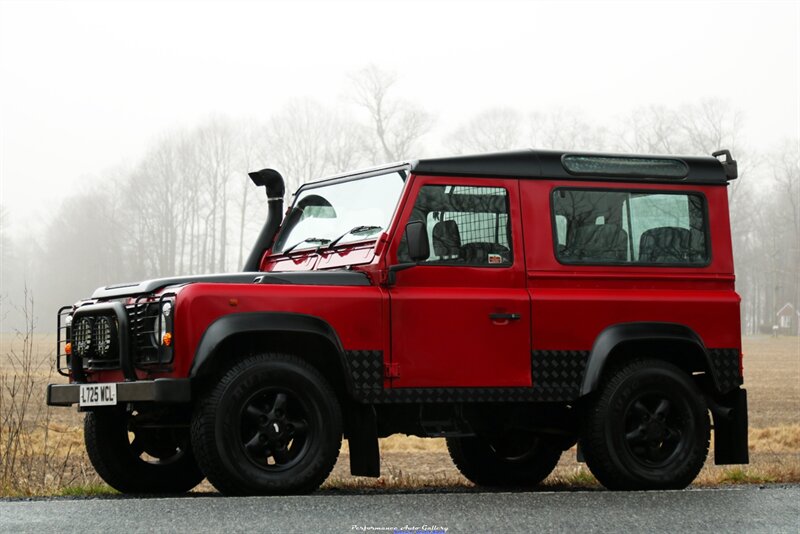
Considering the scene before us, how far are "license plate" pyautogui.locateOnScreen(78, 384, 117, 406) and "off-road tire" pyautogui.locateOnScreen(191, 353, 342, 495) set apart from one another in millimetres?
605

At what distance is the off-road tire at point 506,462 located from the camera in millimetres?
10852

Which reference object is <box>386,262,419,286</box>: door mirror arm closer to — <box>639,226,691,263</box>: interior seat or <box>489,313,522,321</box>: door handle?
<box>489,313,522,321</box>: door handle

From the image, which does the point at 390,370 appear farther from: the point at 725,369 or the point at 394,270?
the point at 725,369

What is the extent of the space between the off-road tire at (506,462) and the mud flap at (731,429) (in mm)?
1393

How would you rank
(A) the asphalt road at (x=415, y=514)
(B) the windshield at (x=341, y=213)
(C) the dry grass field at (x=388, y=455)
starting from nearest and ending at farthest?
1. (A) the asphalt road at (x=415, y=514)
2. (B) the windshield at (x=341, y=213)
3. (C) the dry grass field at (x=388, y=455)

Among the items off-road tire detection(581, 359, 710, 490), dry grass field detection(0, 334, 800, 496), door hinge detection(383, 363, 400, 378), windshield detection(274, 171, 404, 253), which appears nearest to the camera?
door hinge detection(383, 363, 400, 378)

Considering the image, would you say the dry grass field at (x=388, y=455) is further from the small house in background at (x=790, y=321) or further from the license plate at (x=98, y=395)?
the small house in background at (x=790, y=321)

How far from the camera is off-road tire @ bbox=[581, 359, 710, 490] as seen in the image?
9312mm

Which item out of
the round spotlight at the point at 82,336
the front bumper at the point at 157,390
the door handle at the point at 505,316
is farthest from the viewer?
the door handle at the point at 505,316

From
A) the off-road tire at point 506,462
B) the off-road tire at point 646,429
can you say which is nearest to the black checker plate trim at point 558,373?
the off-road tire at point 646,429

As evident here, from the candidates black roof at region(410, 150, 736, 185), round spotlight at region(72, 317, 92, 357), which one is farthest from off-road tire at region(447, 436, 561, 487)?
round spotlight at region(72, 317, 92, 357)

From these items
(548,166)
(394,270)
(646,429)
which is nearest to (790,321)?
(646,429)

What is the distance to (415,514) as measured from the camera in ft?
23.0

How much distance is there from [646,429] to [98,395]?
13.0 feet
